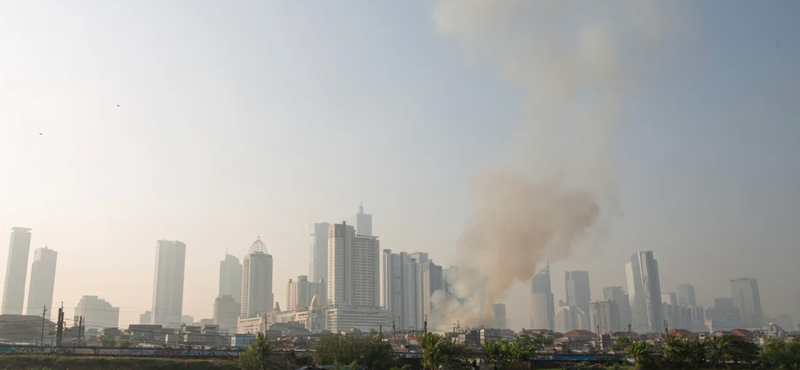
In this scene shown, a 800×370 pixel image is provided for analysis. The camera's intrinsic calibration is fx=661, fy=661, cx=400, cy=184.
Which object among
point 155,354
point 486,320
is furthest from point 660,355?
point 486,320

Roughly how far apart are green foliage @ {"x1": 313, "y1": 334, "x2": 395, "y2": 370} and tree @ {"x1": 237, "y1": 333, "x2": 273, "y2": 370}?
4.74 m

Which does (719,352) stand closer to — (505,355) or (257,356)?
(505,355)

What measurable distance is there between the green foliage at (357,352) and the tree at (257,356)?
4.74 meters

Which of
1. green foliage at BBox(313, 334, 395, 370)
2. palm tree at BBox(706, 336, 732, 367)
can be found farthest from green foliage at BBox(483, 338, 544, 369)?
palm tree at BBox(706, 336, 732, 367)

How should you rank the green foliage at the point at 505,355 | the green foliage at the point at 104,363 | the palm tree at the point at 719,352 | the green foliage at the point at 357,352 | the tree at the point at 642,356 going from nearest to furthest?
1. the green foliage at the point at 505,355
2. the tree at the point at 642,356
3. the green foliage at the point at 357,352
4. the palm tree at the point at 719,352
5. the green foliage at the point at 104,363

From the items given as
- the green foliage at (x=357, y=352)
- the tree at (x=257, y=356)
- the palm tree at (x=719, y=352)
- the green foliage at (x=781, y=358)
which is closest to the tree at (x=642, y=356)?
the palm tree at (x=719, y=352)

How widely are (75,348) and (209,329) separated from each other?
3037 inches

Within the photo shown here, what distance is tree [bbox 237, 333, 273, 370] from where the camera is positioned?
56141 millimetres

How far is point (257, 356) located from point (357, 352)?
8.60 metres

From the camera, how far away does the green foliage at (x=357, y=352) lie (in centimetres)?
5756

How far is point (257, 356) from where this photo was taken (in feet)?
184

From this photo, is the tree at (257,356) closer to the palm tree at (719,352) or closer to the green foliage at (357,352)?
the green foliage at (357,352)

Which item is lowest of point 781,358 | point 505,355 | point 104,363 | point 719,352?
point 781,358

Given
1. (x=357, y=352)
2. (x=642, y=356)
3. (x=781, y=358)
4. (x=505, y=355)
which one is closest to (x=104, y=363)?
(x=357, y=352)
